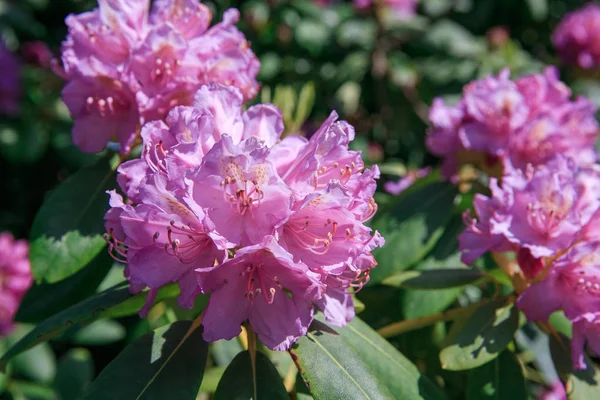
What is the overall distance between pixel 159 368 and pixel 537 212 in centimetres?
72

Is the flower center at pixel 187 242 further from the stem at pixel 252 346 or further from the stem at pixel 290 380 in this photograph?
the stem at pixel 290 380

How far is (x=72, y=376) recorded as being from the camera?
2037 mm

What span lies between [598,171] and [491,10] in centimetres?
254

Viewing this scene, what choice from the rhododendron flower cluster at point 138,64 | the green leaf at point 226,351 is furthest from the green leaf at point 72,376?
the rhododendron flower cluster at point 138,64

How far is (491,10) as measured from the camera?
357cm

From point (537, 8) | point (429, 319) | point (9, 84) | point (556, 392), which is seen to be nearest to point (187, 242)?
point (429, 319)

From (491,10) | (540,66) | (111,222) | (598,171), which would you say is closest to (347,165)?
(111,222)

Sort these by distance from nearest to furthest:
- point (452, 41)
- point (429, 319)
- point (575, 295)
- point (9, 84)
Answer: point (575, 295), point (429, 319), point (9, 84), point (452, 41)

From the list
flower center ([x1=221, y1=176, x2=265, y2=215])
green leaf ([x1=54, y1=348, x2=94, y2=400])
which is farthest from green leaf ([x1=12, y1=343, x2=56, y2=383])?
flower center ([x1=221, y1=176, x2=265, y2=215])

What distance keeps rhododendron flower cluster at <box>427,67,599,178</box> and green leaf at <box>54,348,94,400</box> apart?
1.28 metres

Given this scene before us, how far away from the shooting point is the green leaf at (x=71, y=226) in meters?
1.15

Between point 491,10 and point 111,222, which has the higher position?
point 111,222

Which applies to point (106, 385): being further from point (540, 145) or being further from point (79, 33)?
point (540, 145)

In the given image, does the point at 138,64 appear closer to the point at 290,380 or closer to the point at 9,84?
the point at 290,380
